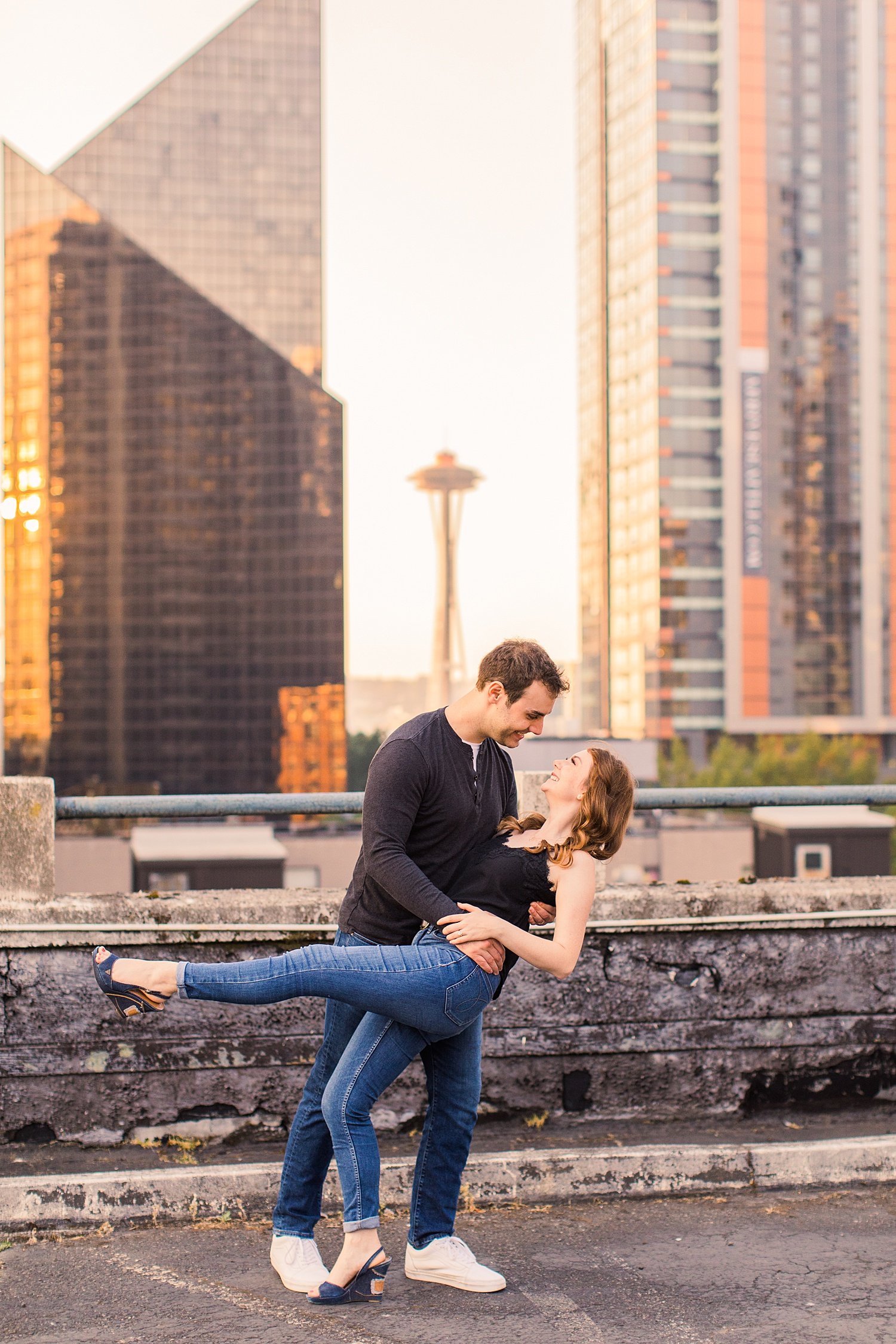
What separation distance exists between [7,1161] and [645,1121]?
2503mm

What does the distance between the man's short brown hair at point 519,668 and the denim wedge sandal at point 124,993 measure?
4.28ft

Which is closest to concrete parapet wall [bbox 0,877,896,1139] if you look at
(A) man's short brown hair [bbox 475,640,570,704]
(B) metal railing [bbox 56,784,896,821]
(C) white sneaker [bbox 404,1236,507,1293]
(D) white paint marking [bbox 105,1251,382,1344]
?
(B) metal railing [bbox 56,784,896,821]

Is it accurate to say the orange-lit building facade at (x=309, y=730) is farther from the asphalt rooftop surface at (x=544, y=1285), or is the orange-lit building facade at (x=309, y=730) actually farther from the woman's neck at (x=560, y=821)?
the woman's neck at (x=560, y=821)

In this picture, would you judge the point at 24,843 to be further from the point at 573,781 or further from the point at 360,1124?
the point at 573,781

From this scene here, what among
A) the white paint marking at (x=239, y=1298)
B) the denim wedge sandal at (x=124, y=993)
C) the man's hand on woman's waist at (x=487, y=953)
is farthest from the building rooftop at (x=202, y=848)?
A: the man's hand on woman's waist at (x=487, y=953)

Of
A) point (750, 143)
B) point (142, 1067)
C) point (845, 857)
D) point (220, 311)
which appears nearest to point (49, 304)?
point (220, 311)

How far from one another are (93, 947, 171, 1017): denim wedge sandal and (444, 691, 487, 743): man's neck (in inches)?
45.0

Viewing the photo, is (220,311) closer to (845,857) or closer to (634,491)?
(634,491)

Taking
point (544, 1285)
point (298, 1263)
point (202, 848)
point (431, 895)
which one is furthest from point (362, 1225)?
point (202, 848)

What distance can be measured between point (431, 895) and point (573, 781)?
21.6 inches

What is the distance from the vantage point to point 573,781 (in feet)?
11.6

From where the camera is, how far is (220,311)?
393 feet

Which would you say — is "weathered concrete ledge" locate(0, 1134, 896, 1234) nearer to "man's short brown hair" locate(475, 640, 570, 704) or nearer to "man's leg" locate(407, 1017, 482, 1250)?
"man's leg" locate(407, 1017, 482, 1250)

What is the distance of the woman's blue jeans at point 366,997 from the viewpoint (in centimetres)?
335
